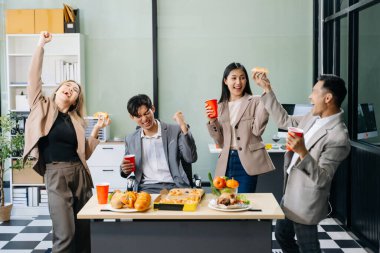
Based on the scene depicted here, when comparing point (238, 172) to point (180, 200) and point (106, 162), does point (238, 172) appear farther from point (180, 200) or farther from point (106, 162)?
point (106, 162)

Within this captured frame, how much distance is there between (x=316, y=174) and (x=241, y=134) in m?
1.07

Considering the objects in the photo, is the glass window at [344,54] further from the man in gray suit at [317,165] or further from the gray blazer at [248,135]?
the man in gray suit at [317,165]

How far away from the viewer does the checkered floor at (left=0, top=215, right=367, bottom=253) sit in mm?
4625

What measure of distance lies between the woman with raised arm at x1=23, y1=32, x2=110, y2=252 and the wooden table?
0.56m

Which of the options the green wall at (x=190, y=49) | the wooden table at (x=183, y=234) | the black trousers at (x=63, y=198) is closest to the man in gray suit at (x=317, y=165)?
the wooden table at (x=183, y=234)

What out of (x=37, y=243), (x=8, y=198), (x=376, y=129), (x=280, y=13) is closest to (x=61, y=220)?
(x=37, y=243)

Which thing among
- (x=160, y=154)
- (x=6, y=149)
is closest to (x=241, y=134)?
(x=160, y=154)

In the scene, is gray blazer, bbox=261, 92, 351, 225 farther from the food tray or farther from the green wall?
the green wall

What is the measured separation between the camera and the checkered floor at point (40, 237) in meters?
4.62

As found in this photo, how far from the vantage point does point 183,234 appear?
2.96 meters

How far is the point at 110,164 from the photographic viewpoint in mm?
6148

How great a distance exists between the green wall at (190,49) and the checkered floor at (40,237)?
1.63 m

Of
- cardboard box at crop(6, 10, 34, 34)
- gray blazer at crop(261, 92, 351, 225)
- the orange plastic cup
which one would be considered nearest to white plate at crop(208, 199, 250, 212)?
gray blazer at crop(261, 92, 351, 225)

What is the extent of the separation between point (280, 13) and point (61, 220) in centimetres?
421
